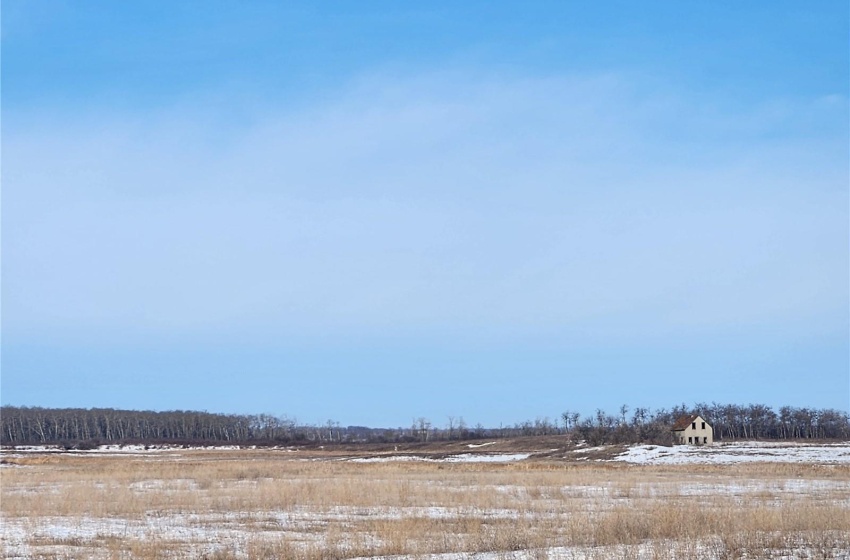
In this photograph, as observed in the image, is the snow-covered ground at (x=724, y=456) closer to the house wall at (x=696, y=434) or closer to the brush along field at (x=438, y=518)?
the brush along field at (x=438, y=518)

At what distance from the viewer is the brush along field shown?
1399 cm

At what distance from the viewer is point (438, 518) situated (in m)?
19.2

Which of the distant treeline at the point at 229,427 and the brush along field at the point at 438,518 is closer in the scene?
the brush along field at the point at 438,518

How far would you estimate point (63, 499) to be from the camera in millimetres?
24422

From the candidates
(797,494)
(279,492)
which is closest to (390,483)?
(279,492)

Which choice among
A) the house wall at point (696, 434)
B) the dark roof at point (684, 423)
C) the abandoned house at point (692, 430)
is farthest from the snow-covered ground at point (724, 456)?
the dark roof at point (684, 423)

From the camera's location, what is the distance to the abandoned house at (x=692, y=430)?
268 ft

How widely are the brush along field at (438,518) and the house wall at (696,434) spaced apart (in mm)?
49065

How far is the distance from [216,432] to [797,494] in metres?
170

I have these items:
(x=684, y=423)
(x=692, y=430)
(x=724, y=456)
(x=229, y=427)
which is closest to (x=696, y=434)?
(x=692, y=430)

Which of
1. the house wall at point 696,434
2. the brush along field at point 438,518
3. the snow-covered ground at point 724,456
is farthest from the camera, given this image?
the house wall at point 696,434

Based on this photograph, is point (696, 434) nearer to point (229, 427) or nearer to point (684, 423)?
point (684, 423)

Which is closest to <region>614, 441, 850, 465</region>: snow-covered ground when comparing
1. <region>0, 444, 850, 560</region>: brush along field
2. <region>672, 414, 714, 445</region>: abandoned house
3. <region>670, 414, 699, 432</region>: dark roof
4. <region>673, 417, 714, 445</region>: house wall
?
<region>0, 444, 850, 560</region>: brush along field

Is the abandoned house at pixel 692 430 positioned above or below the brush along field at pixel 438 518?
below
